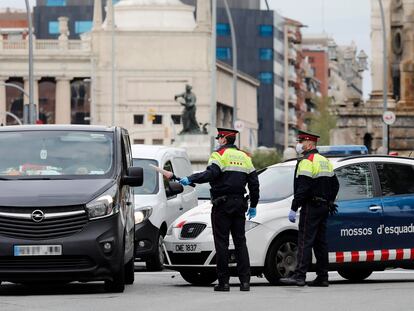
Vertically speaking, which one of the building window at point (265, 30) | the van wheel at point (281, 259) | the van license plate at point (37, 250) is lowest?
the van wheel at point (281, 259)

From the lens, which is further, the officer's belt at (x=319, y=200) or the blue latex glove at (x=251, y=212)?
the officer's belt at (x=319, y=200)

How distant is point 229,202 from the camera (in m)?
19.3

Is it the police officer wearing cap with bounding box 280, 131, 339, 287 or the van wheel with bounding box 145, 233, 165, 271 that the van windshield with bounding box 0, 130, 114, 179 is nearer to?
the police officer wearing cap with bounding box 280, 131, 339, 287

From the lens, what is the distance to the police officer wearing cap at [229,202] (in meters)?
19.3

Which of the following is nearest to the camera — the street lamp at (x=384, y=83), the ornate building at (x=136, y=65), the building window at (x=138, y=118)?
the street lamp at (x=384, y=83)

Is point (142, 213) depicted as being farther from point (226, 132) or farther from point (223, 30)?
point (223, 30)

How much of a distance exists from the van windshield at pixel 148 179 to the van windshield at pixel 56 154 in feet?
19.6

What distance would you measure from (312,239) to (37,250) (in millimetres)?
3360

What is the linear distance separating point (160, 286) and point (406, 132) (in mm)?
46381

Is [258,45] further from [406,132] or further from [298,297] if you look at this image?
[298,297]

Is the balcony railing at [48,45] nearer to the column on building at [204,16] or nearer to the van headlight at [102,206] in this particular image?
the column on building at [204,16]

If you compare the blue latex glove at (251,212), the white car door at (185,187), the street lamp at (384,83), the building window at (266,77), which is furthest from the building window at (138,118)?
the blue latex glove at (251,212)

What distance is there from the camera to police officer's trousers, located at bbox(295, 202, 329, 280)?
20.0m

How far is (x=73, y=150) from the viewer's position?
1964cm
